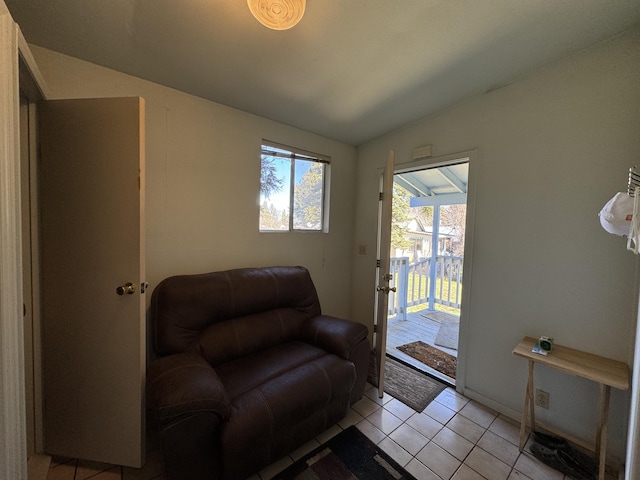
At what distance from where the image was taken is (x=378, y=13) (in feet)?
4.20

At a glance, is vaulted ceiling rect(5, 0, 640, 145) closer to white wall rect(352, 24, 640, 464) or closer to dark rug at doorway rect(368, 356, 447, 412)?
white wall rect(352, 24, 640, 464)

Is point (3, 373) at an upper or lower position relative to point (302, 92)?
lower

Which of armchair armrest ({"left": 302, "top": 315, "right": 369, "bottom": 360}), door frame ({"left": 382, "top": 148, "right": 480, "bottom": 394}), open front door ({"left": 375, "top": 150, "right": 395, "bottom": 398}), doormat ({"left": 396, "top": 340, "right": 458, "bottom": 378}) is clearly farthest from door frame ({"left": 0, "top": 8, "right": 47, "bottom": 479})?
doormat ({"left": 396, "top": 340, "right": 458, "bottom": 378})

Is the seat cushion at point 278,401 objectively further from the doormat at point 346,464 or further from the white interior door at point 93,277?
the white interior door at point 93,277

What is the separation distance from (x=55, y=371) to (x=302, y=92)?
240 centimetres

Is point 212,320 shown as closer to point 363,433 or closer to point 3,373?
point 3,373

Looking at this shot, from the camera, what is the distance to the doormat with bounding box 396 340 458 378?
8.09 ft

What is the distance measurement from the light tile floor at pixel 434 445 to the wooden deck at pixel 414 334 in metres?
0.48

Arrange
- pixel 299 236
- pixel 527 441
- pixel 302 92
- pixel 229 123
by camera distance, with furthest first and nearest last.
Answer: pixel 299 236 < pixel 229 123 < pixel 302 92 < pixel 527 441

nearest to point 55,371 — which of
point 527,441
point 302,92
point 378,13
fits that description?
point 302,92

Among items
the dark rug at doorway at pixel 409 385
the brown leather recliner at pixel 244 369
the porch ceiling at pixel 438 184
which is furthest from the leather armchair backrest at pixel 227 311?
the porch ceiling at pixel 438 184

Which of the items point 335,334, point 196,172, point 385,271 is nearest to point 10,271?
point 196,172

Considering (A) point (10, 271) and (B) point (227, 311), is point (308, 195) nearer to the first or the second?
(B) point (227, 311)

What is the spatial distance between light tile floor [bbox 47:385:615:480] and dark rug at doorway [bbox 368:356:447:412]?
0.06 m
